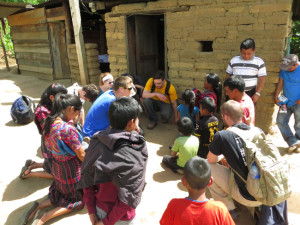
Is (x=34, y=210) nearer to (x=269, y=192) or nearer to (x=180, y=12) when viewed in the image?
(x=269, y=192)

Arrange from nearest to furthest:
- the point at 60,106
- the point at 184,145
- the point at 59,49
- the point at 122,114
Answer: the point at 122,114 → the point at 60,106 → the point at 184,145 → the point at 59,49

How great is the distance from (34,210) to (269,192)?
250 cm

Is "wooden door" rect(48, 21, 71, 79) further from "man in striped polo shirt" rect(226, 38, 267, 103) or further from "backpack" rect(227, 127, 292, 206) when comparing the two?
"backpack" rect(227, 127, 292, 206)

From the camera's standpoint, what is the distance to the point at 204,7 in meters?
4.94

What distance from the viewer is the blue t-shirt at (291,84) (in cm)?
418

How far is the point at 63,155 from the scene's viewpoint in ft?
9.16

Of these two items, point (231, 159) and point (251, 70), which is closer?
point (231, 159)

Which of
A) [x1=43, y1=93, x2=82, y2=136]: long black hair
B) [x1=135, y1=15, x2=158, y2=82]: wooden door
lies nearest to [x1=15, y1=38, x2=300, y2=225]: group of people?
[x1=43, y1=93, x2=82, y2=136]: long black hair

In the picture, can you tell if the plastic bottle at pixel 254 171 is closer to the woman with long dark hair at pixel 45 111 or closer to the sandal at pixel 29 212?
the sandal at pixel 29 212

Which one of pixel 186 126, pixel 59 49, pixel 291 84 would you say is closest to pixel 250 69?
pixel 291 84

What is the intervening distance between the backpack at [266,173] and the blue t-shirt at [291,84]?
7.97 feet

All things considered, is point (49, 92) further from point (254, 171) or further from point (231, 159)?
point (254, 171)

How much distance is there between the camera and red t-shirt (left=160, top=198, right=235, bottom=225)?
5.42 feet

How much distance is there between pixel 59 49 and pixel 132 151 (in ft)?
27.9
